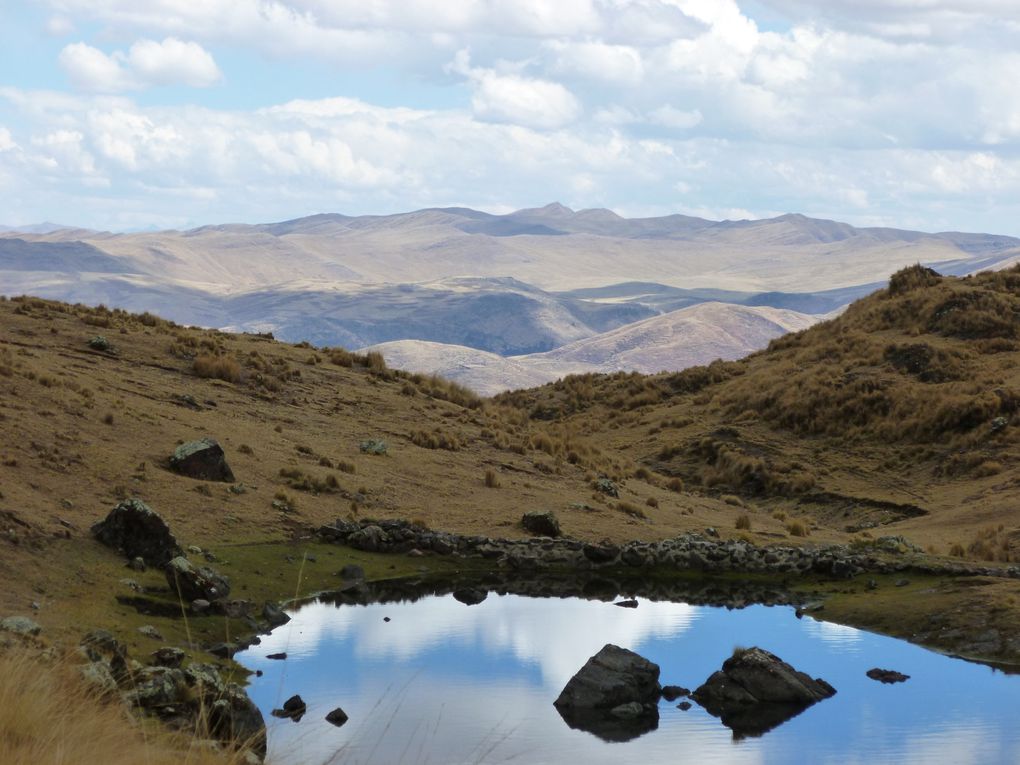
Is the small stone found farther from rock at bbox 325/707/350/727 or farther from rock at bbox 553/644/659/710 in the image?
rock at bbox 553/644/659/710

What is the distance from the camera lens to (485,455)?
1288 inches

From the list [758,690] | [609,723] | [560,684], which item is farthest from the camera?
[560,684]

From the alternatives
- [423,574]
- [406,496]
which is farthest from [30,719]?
[406,496]

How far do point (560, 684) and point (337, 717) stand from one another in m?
3.62

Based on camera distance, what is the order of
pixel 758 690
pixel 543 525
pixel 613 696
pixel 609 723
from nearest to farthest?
1. pixel 609 723
2. pixel 613 696
3. pixel 758 690
4. pixel 543 525

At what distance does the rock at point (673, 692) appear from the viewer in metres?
16.2

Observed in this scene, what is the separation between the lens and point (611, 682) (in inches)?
622

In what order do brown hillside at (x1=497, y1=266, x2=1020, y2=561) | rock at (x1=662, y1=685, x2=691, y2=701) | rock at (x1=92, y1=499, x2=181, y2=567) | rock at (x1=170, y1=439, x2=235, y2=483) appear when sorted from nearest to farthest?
1. rock at (x1=662, y1=685, x2=691, y2=701)
2. rock at (x1=92, y1=499, x2=181, y2=567)
3. rock at (x1=170, y1=439, x2=235, y2=483)
4. brown hillside at (x1=497, y1=266, x2=1020, y2=561)

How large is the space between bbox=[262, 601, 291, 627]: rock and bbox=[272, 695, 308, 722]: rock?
3.74 m

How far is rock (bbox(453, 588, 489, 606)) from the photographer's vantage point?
2103 centimetres

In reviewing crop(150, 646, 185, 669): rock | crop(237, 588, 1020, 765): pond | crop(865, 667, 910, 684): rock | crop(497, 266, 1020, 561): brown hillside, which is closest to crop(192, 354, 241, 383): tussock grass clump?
crop(497, 266, 1020, 561): brown hillside

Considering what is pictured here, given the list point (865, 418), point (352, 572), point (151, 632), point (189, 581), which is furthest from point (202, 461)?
point (865, 418)

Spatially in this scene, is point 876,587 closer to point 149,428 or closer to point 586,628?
point 586,628

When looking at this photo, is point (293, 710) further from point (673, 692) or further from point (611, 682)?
point (673, 692)
